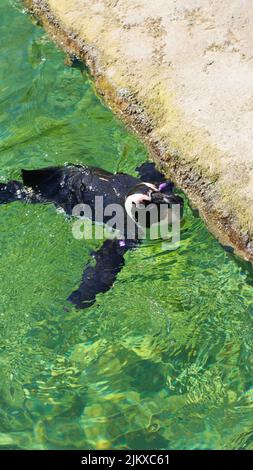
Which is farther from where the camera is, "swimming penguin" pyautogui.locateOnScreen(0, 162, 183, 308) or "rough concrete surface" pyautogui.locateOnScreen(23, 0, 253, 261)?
"rough concrete surface" pyautogui.locateOnScreen(23, 0, 253, 261)

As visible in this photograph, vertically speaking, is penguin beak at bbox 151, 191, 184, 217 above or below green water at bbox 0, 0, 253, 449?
above

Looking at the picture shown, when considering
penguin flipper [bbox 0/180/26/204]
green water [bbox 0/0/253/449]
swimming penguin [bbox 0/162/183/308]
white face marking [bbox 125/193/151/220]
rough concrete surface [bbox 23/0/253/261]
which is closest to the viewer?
green water [bbox 0/0/253/449]

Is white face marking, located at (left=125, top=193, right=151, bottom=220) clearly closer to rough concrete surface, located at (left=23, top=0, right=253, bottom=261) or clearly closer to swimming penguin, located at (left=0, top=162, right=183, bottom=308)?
swimming penguin, located at (left=0, top=162, right=183, bottom=308)

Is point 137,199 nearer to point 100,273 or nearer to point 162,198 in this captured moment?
point 162,198

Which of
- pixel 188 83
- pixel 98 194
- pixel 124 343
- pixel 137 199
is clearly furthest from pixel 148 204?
pixel 188 83

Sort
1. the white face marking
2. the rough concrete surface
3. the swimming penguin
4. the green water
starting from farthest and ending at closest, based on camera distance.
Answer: the rough concrete surface
the swimming penguin
the white face marking
the green water

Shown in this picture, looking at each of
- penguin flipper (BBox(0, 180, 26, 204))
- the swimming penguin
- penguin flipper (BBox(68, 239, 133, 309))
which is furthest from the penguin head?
penguin flipper (BBox(0, 180, 26, 204))

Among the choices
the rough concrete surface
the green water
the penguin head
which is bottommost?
the green water

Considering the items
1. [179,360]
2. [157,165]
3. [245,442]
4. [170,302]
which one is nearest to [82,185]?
[157,165]
